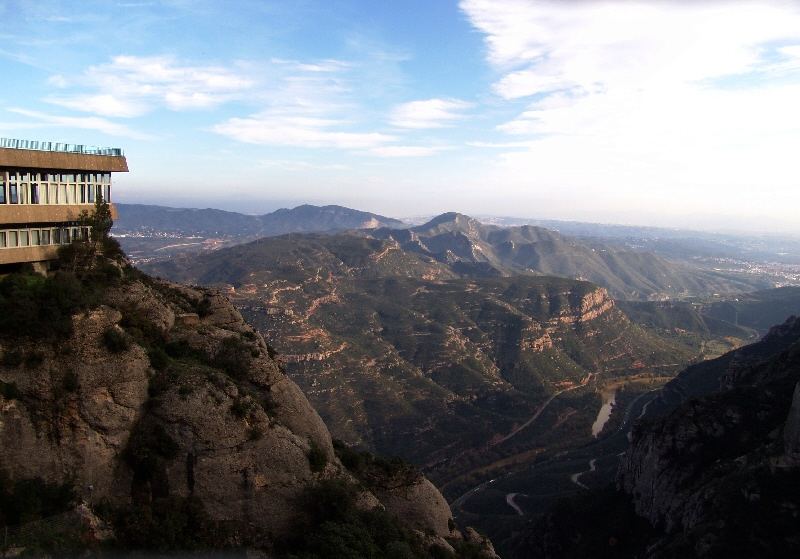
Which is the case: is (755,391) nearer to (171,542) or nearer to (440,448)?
(171,542)

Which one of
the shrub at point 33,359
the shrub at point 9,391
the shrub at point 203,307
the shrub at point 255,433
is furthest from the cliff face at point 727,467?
the shrub at point 9,391

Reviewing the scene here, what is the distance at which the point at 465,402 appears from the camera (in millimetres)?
153000

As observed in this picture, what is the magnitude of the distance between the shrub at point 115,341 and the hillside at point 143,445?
1.8 inches

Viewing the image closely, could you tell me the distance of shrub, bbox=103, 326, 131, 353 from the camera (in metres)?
26.9

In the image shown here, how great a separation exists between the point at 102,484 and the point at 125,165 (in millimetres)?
20338

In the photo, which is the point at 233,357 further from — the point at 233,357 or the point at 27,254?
the point at 27,254

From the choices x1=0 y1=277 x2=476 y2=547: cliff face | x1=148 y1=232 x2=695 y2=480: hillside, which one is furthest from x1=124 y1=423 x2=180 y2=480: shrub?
x1=148 y1=232 x2=695 y2=480: hillside

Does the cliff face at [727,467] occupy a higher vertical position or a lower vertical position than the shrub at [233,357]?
lower

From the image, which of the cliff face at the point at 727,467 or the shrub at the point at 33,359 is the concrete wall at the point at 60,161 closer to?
the shrub at the point at 33,359

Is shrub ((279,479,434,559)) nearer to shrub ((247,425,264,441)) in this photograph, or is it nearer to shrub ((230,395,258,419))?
shrub ((247,425,264,441))

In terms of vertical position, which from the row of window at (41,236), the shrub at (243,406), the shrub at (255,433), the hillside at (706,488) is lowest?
the hillside at (706,488)

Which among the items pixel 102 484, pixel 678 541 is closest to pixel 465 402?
pixel 678 541

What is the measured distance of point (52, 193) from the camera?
33.2 meters

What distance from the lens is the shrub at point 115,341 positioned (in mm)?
26891
